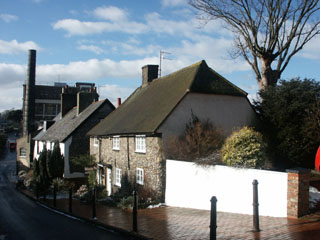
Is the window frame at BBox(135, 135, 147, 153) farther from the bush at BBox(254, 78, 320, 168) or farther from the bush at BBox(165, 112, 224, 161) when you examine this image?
the bush at BBox(254, 78, 320, 168)

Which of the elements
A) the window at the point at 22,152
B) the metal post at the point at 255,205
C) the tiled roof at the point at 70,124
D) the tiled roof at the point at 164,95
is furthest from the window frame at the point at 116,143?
the window at the point at 22,152

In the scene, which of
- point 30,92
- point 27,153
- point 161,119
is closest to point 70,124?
point 27,153

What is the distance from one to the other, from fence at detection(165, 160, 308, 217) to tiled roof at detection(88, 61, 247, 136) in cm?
292

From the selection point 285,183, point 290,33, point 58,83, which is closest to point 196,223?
point 285,183

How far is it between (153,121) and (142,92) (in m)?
7.76

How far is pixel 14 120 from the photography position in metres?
112

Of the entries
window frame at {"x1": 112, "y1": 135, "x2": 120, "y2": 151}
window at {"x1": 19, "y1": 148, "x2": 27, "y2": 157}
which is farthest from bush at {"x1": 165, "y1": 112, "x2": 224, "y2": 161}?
window at {"x1": 19, "y1": 148, "x2": 27, "y2": 157}

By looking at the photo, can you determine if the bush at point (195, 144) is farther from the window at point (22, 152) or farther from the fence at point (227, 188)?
the window at point (22, 152)

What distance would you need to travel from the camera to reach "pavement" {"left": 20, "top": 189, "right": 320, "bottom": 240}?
7.86m

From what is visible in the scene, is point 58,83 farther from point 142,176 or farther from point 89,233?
point 89,233

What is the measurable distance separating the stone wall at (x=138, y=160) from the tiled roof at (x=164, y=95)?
0.69m

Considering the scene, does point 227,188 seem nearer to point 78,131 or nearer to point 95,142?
point 95,142

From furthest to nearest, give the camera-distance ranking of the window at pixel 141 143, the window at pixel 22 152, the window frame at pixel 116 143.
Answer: the window at pixel 22 152 < the window frame at pixel 116 143 < the window at pixel 141 143

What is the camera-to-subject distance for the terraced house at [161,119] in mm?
16000
